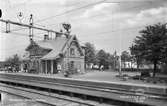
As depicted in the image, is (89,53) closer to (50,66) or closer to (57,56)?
(50,66)

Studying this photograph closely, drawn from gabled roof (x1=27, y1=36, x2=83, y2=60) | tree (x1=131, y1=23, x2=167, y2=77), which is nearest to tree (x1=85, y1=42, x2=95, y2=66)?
gabled roof (x1=27, y1=36, x2=83, y2=60)

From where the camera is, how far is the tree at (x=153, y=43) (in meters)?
19.0

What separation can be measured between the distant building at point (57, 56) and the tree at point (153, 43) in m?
13.4

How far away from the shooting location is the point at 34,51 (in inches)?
1453

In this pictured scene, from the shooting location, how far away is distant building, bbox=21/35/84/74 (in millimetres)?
32156

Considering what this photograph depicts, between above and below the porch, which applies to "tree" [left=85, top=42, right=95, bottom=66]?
above

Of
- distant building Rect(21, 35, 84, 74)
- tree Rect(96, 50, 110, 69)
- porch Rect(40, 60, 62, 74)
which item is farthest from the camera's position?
tree Rect(96, 50, 110, 69)

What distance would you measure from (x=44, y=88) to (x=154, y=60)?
12377 millimetres

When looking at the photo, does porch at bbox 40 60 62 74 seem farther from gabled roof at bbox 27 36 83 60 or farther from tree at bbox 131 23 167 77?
tree at bbox 131 23 167 77

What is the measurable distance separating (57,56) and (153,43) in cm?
1707

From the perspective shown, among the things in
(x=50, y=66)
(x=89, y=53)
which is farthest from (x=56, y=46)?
(x=89, y=53)

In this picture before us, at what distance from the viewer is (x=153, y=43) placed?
19.5 m

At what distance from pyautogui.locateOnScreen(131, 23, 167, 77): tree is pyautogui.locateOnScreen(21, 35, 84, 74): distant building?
13.4 meters

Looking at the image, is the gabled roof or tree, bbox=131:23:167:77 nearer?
tree, bbox=131:23:167:77
